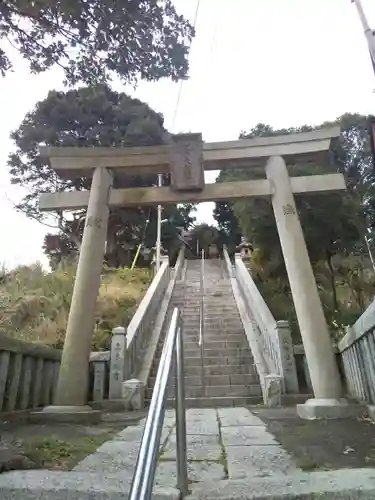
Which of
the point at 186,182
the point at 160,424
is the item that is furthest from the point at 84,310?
the point at 160,424

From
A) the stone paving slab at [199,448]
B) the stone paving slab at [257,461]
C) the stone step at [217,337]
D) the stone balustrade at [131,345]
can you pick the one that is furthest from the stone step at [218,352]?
the stone paving slab at [257,461]

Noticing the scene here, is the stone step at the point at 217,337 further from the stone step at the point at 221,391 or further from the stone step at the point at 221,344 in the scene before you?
the stone step at the point at 221,391

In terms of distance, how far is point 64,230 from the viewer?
63.3 ft

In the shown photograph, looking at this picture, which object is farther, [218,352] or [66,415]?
[218,352]

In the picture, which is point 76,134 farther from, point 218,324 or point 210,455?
point 210,455

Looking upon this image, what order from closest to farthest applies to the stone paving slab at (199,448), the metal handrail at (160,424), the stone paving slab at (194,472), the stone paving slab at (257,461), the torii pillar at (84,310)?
1. the metal handrail at (160,424)
2. the stone paving slab at (194,472)
3. the stone paving slab at (257,461)
4. the stone paving slab at (199,448)
5. the torii pillar at (84,310)

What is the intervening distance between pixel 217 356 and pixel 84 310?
10.1ft

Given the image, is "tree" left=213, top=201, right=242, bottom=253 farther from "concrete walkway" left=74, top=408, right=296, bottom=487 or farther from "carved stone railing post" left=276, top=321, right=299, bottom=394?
"concrete walkway" left=74, top=408, right=296, bottom=487

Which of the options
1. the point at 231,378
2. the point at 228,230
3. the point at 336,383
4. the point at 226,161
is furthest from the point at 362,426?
the point at 228,230

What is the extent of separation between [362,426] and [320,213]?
292 inches

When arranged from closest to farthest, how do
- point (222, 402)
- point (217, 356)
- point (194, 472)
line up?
point (194, 472) < point (222, 402) < point (217, 356)

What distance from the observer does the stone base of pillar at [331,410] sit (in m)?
4.59

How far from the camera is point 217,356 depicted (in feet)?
25.5

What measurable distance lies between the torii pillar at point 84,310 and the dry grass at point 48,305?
1823mm
